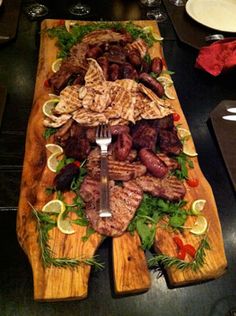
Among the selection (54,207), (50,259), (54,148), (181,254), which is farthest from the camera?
(54,148)

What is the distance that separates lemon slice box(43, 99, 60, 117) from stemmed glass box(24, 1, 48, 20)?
1920mm

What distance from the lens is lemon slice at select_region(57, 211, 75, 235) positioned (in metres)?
2.37

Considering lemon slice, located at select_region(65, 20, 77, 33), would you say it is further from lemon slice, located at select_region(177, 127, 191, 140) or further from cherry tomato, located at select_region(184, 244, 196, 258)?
cherry tomato, located at select_region(184, 244, 196, 258)

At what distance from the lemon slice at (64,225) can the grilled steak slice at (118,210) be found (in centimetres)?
14

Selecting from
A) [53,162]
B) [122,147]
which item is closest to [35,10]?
[53,162]

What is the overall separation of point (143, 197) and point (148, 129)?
0.64 metres

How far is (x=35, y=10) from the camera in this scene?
4660mm

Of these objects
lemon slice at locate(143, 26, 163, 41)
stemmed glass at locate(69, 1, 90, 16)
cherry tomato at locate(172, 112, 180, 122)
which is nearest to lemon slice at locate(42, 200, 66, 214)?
cherry tomato at locate(172, 112, 180, 122)

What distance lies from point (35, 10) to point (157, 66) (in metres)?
2.07

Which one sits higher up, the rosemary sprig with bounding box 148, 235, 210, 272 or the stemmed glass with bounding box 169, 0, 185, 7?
the stemmed glass with bounding box 169, 0, 185, 7

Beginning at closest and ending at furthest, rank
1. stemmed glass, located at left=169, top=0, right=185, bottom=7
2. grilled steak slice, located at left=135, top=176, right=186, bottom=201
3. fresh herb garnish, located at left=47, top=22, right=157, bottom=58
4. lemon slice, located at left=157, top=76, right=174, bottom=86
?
grilled steak slice, located at left=135, top=176, right=186, bottom=201, lemon slice, located at left=157, top=76, right=174, bottom=86, fresh herb garnish, located at left=47, top=22, right=157, bottom=58, stemmed glass, located at left=169, top=0, right=185, bottom=7

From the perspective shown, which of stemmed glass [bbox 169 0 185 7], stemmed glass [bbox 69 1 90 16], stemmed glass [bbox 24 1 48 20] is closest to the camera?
stemmed glass [bbox 24 1 48 20]

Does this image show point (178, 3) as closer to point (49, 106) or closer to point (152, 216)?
point (49, 106)

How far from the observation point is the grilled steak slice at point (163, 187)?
2553 millimetres
